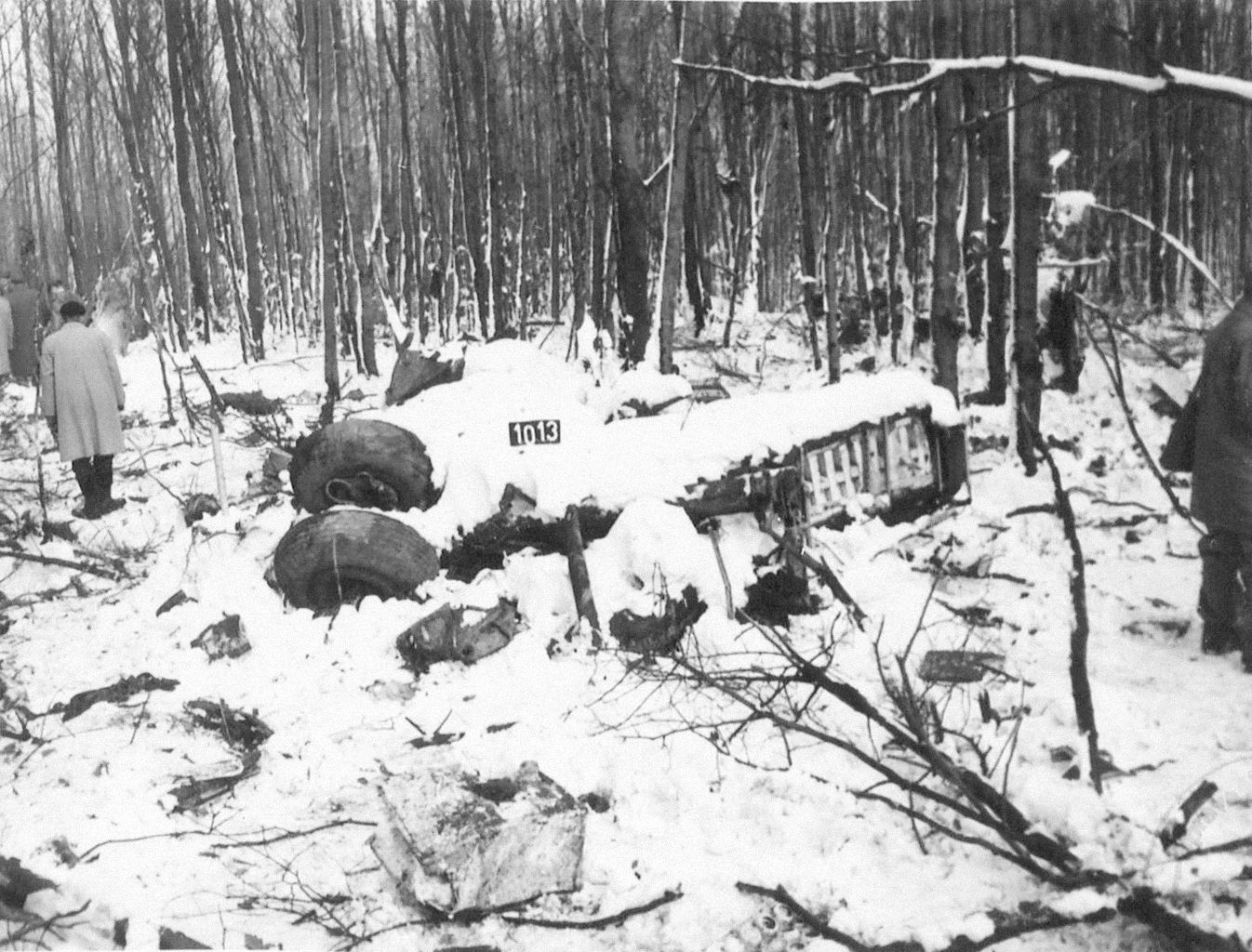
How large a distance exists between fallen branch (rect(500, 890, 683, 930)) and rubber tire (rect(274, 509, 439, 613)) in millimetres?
1889

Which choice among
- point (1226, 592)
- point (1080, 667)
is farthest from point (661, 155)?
point (1080, 667)

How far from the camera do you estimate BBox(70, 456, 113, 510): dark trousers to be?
523 centimetres

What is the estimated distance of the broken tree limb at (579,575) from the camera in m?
3.40

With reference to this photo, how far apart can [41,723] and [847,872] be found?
2270 mm

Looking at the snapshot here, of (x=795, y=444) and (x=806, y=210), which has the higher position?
(x=806, y=210)

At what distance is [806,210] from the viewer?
695 cm

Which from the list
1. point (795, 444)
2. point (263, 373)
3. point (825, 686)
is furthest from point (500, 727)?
point (263, 373)

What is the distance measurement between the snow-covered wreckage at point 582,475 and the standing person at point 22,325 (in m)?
5.37

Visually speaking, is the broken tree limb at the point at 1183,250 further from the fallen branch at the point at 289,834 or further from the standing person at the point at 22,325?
the standing person at the point at 22,325

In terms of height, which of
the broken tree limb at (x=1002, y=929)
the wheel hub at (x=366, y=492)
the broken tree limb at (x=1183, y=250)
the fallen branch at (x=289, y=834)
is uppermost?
the broken tree limb at (x=1183, y=250)

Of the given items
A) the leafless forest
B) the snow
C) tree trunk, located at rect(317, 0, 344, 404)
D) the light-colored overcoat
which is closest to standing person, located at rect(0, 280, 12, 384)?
the leafless forest

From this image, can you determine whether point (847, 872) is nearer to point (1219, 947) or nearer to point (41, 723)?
point (1219, 947)

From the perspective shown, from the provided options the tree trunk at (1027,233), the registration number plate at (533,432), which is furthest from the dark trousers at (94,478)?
the tree trunk at (1027,233)

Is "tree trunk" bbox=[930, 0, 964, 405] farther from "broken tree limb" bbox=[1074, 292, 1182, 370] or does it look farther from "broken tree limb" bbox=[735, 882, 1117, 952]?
"broken tree limb" bbox=[735, 882, 1117, 952]
